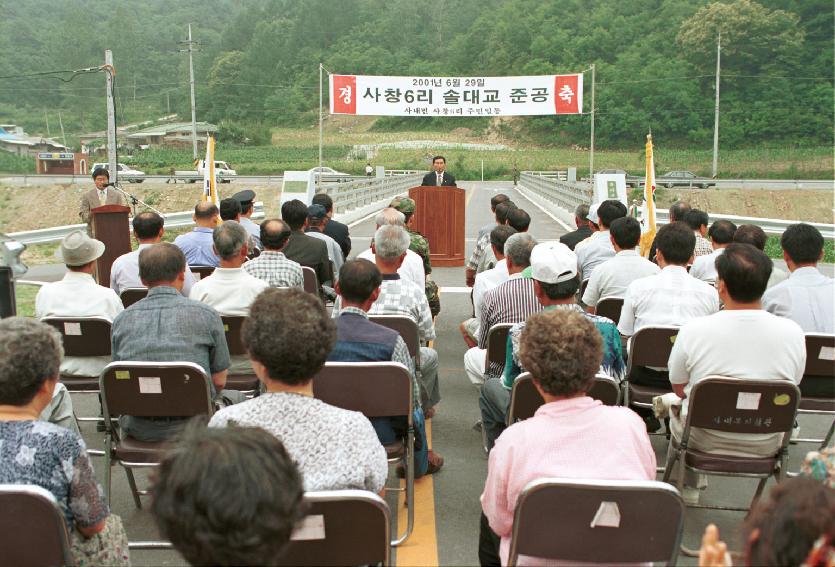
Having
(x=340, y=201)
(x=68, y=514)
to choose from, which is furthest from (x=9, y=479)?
(x=340, y=201)

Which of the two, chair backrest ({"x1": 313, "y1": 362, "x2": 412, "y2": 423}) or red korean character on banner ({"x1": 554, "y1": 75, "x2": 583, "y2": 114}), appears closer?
chair backrest ({"x1": 313, "y1": 362, "x2": 412, "y2": 423})

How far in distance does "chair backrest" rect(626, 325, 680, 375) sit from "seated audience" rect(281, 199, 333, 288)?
361 centimetres

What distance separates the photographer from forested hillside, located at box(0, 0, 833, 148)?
252 feet

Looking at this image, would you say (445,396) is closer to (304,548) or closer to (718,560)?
(304,548)

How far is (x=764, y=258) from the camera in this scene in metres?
3.82

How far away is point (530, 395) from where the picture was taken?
12.0 feet

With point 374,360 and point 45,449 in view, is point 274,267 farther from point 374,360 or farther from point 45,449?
point 45,449

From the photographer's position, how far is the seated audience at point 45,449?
8.15 feet

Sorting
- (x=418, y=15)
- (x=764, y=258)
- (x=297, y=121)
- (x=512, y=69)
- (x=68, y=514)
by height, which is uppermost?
(x=418, y=15)

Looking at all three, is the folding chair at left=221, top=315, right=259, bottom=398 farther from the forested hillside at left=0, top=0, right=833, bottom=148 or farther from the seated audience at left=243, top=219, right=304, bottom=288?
the forested hillside at left=0, top=0, right=833, bottom=148

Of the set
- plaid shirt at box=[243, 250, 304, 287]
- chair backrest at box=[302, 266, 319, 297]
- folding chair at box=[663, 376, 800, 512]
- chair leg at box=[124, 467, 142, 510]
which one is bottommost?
chair leg at box=[124, 467, 142, 510]

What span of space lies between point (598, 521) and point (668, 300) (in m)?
2.90

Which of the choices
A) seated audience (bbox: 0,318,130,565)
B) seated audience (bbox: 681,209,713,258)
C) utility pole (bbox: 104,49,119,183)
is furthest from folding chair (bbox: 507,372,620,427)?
utility pole (bbox: 104,49,119,183)

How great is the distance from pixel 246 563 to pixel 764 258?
3063 mm
